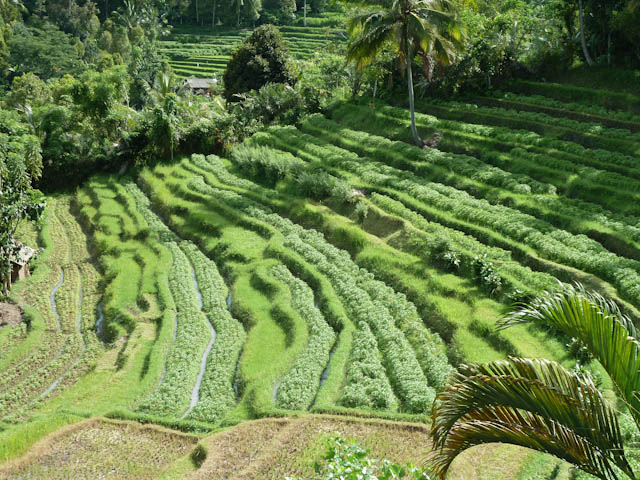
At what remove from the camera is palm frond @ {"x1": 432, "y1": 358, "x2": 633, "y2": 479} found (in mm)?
6426

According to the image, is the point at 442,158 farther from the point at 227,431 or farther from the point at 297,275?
the point at 227,431

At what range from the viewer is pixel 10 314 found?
69.7ft

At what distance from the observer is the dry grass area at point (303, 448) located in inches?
478

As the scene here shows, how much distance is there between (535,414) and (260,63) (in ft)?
137

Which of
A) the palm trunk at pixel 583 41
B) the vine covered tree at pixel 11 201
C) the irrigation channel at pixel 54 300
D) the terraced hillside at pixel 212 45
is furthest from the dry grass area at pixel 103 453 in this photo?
the terraced hillside at pixel 212 45

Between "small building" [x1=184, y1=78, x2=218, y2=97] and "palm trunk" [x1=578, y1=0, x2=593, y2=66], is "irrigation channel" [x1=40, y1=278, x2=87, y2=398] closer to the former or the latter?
"palm trunk" [x1=578, y1=0, x2=593, y2=66]

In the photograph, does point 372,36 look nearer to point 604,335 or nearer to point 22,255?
point 22,255

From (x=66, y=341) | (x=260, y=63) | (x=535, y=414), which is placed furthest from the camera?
(x=260, y=63)

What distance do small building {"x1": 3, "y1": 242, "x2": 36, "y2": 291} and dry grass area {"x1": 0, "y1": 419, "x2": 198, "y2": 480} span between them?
10595 mm

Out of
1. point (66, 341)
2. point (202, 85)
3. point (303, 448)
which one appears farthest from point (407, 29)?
point (202, 85)

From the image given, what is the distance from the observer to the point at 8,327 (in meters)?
20.4

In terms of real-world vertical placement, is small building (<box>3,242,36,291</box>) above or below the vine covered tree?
below

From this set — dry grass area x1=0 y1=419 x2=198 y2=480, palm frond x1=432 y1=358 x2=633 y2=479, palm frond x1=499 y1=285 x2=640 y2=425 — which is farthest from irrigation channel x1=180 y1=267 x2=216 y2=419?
palm frond x1=499 y1=285 x2=640 y2=425

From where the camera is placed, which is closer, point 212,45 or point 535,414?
point 535,414
